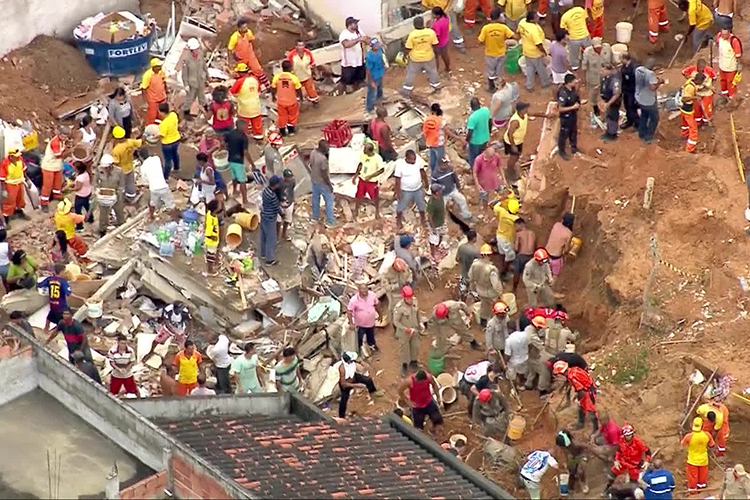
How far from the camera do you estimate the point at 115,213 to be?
3056 cm

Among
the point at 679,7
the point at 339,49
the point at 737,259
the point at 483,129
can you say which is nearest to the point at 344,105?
the point at 339,49

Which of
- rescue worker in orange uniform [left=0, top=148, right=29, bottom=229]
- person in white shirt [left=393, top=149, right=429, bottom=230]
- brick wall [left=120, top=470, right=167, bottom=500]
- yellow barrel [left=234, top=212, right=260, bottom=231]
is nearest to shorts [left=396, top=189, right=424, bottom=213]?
person in white shirt [left=393, top=149, right=429, bottom=230]

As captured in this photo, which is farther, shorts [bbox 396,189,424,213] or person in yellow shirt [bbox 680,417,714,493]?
shorts [bbox 396,189,424,213]

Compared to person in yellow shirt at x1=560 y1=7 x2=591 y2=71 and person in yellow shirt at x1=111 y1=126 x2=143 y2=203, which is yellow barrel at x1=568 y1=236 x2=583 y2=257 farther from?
person in yellow shirt at x1=111 y1=126 x2=143 y2=203

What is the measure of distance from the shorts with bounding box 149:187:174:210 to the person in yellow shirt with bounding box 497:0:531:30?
6.81 meters

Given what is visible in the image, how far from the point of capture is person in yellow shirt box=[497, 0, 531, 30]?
3316cm

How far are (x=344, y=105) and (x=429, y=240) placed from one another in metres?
4.13

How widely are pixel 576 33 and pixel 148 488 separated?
13.6 m

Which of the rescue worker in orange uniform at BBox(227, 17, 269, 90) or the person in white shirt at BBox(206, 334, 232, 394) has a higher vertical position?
the rescue worker in orange uniform at BBox(227, 17, 269, 90)

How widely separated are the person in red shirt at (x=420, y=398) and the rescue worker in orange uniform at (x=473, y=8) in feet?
31.6

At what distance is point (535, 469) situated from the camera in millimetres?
24344

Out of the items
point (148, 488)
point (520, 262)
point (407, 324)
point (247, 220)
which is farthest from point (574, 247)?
point (148, 488)

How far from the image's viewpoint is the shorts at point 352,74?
3325 cm

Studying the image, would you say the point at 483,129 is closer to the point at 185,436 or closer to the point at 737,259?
the point at 737,259
